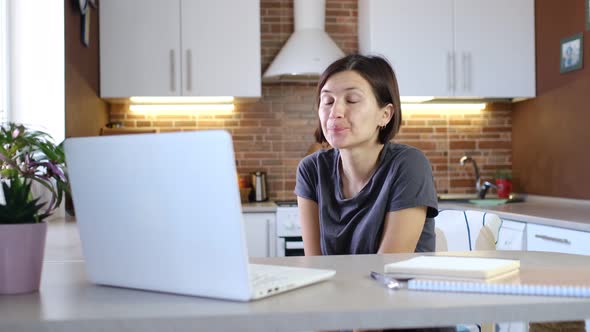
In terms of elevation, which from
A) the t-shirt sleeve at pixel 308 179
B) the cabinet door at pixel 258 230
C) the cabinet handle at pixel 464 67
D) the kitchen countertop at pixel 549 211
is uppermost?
the cabinet handle at pixel 464 67

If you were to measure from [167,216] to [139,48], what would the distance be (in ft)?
11.1

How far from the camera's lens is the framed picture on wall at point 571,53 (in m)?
3.95

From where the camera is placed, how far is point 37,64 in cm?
327

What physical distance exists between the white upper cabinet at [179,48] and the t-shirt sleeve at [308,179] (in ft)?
7.60

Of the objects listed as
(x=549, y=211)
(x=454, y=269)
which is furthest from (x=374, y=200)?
(x=549, y=211)

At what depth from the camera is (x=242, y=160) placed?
4.79 metres

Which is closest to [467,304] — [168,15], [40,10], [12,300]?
[12,300]

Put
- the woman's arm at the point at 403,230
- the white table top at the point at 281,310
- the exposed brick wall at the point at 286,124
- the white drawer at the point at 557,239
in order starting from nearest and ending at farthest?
the white table top at the point at 281,310 → the woman's arm at the point at 403,230 → the white drawer at the point at 557,239 → the exposed brick wall at the point at 286,124

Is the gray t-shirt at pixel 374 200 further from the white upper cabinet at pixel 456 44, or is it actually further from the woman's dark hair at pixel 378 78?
the white upper cabinet at pixel 456 44

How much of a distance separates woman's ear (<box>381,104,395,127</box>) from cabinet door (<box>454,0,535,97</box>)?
2.65 meters

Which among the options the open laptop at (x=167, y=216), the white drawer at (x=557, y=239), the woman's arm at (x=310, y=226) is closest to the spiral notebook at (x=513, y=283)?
the open laptop at (x=167, y=216)

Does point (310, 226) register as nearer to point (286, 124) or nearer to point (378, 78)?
point (378, 78)

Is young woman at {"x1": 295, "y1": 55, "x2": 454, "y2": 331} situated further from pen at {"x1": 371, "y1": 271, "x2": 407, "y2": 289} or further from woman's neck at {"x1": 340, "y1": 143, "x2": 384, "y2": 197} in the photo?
pen at {"x1": 371, "y1": 271, "x2": 407, "y2": 289}

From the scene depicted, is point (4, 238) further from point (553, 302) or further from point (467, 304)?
point (553, 302)
